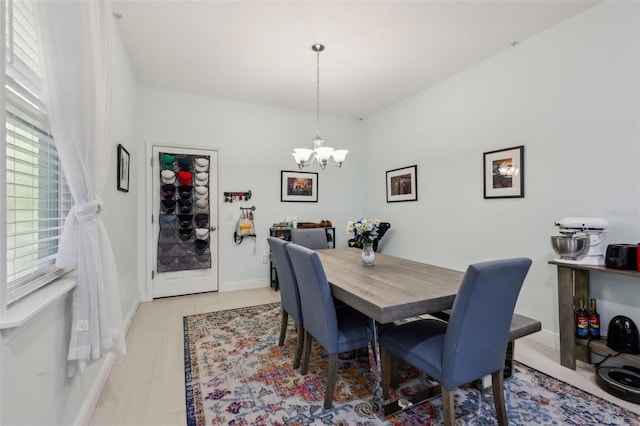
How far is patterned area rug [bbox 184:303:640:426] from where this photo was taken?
1.70 m

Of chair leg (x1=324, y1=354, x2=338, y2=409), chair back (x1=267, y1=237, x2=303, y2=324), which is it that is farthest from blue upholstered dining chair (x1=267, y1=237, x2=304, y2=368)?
chair leg (x1=324, y1=354, x2=338, y2=409)

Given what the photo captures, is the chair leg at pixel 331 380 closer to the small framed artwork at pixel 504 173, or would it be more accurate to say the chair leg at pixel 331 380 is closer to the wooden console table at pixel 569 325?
the wooden console table at pixel 569 325

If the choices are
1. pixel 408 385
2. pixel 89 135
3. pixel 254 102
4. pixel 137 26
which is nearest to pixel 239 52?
pixel 137 26

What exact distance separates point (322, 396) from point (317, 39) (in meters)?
2.91

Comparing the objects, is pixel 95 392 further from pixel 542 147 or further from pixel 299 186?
pixel 542 147

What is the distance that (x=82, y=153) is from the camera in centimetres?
142

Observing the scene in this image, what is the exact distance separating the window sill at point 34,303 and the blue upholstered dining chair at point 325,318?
3.86ft

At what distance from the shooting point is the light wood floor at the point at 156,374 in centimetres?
175

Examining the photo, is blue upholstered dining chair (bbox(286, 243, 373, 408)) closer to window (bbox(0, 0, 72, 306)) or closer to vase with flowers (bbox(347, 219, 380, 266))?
vase with flowers (bbox(347, 219, 380, 266))

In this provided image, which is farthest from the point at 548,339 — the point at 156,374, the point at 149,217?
the point at 149,217

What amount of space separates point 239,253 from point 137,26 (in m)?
2.86

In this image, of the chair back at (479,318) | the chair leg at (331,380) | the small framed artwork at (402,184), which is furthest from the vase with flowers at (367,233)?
the small framed artwork at (402,184)

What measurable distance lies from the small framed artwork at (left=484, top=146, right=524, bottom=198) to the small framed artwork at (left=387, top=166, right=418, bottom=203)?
1.04 meters

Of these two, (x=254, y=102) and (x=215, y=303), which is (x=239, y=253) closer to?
(x=215, y=303)
